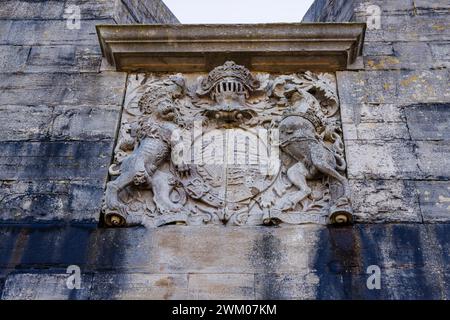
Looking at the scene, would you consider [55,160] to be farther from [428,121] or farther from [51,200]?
[428,121]

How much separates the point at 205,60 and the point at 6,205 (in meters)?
2.40

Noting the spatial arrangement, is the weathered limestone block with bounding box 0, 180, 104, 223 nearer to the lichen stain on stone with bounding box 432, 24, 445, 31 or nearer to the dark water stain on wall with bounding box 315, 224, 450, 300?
the dark water stain on wall with bounding box 315, 224, 450, 300

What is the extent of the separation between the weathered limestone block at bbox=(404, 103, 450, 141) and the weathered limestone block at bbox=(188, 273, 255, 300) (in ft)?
7.00

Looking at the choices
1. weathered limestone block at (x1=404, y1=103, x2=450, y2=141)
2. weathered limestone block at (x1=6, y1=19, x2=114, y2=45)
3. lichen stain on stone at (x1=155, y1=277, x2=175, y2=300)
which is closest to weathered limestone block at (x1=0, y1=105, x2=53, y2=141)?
weathered limestone block at (x1=6, y1=19, x2=114, y2=45)

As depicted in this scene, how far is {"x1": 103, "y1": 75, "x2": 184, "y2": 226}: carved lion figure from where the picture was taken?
5.72 metres

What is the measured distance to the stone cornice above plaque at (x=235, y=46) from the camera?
270 inches

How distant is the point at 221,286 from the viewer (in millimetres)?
5172

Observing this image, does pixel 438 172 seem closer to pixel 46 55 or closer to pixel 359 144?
pixel 359 144

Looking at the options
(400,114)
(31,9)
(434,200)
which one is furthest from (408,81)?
(31,9)

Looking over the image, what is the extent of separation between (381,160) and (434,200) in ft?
1.92

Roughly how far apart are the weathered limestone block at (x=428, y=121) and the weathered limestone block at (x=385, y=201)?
60 centimetres

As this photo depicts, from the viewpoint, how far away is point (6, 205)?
5816 millimetres

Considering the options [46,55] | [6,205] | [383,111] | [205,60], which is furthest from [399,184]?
[46,55]
